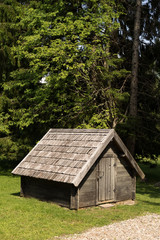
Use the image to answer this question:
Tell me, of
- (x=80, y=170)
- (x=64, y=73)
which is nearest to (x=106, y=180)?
(x=80, y=170)

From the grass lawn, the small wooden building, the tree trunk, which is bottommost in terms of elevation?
the grass lawn

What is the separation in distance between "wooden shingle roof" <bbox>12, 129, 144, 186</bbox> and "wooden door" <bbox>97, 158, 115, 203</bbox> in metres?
0.86

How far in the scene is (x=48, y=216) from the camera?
465 inches

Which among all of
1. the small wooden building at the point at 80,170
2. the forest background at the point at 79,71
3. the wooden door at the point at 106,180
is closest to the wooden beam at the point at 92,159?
the small wooden building at the point at 80,170

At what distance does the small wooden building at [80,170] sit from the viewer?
42.2 feet

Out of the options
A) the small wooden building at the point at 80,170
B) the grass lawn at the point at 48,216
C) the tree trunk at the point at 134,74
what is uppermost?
the tree trunk at the point at 134,74

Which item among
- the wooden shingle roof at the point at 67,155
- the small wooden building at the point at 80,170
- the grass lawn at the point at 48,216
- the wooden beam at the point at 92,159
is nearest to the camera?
the grass lawn at the point at 48,216

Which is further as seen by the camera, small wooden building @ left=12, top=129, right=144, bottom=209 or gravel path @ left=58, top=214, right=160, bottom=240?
small wooden building @ left=12, top=129, right=144, bottom=209

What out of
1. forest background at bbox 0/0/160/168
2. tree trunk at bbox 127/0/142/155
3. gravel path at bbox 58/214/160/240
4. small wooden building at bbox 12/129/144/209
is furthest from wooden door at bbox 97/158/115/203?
tree trunk at bbox 127/0/142/155

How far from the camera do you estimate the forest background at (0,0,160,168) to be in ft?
72.8

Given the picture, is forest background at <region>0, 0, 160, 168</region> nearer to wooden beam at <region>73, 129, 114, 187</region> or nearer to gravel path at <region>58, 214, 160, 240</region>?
wooden beam at <region>73, 129, 114, 187</region>

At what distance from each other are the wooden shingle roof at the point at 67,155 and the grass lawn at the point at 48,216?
3.75 feet

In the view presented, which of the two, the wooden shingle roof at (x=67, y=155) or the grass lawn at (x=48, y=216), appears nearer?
the grass lawn at (x=48, y=216)

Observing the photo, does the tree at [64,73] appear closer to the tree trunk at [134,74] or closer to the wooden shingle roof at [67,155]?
the tree trunk at [134,74]
